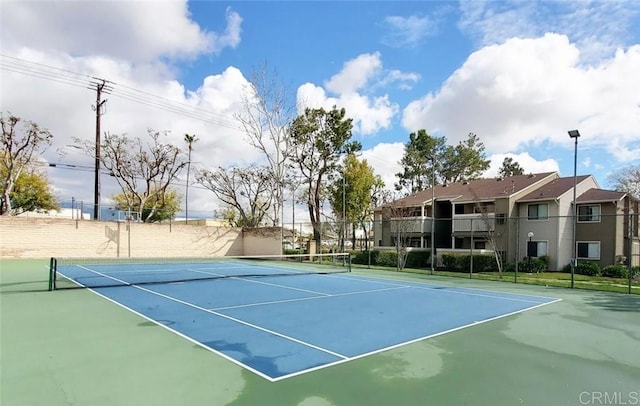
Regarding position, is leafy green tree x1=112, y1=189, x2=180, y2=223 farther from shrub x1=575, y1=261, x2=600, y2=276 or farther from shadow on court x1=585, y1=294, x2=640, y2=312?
shrub x1=575, y1=261, x2=600, y2=276

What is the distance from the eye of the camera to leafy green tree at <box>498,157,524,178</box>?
4969 centimetres

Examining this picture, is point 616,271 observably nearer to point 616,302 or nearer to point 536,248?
point 536,248

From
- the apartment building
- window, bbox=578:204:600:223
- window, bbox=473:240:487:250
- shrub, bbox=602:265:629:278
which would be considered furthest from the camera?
window, bbox=473:240:487:250

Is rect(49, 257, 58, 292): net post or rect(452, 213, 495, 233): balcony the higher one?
rect(452, 213, 495, 233): balcony

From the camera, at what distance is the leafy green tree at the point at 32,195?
112 feet

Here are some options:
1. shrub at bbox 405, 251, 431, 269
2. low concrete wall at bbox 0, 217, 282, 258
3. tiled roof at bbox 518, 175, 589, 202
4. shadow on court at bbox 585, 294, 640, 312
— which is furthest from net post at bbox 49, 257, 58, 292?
tiled roof at bbox 518, 175, 589, 202

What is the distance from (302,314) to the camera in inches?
304

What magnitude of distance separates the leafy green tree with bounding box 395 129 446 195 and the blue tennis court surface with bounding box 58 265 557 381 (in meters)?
29.0

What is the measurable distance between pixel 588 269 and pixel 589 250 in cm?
224

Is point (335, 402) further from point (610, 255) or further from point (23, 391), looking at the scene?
point (610, 255)

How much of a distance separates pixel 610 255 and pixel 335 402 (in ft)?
79.9

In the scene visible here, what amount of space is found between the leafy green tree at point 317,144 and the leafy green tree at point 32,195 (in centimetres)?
2141

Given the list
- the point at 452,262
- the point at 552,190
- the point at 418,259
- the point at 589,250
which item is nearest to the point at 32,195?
the point at 418,259

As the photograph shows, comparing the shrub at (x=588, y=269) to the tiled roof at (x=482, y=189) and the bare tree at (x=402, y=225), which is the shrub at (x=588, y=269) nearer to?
the tiled roof at (x=482, y=189)
